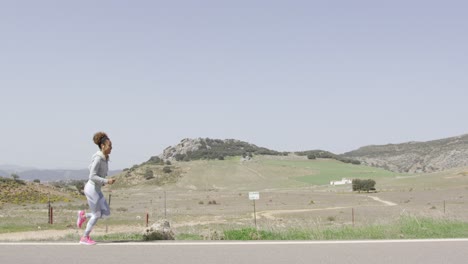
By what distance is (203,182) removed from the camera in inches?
4616

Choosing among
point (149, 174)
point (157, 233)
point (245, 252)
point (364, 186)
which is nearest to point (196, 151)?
point (149, 174)

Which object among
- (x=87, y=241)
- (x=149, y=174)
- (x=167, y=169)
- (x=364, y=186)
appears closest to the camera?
(x=87, y=241)

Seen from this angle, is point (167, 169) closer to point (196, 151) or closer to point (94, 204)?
point (196, 151)

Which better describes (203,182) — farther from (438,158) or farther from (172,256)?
(172,256)

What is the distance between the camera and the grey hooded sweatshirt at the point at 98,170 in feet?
29.9

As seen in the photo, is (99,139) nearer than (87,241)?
No

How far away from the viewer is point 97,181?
912cm

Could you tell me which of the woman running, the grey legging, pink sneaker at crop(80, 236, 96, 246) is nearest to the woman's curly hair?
the woman running

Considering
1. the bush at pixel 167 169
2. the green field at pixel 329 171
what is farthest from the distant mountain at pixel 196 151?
the bush at pixel 167 169

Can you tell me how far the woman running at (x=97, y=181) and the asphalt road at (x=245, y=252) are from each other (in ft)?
1.99

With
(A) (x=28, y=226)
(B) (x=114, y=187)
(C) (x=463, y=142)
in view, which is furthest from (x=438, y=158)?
(A) (x=28, y=226)

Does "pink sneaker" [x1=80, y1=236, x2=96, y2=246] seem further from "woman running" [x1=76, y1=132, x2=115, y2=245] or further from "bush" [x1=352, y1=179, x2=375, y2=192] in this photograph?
"bush" [x1=352, y1=179, x2=375, y2=192]

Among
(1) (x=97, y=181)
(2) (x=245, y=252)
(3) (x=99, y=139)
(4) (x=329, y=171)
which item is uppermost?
(3) (x=99, y=139)

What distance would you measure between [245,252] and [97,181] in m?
2.95
